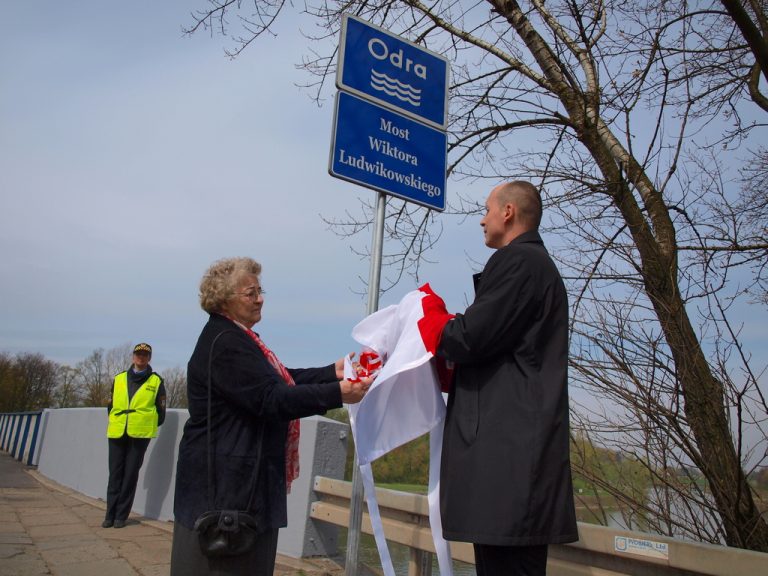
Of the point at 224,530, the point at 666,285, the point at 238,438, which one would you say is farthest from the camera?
the point at 666,285

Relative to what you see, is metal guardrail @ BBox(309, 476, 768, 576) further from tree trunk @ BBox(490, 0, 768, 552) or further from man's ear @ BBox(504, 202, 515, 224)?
man's ear @ BBox(504, 202, 515, 224)

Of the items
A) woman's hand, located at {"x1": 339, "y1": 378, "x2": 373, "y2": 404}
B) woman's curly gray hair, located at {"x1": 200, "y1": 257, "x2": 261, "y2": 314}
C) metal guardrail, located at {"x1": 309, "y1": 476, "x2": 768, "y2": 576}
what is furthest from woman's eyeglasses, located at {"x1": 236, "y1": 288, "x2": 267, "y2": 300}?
metal guardrail, located at {"x1": 309, "y1": 476, "x2": 768, "y2": 576}

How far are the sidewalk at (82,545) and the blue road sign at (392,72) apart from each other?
10.4 ft

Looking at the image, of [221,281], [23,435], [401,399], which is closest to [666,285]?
[401,399]

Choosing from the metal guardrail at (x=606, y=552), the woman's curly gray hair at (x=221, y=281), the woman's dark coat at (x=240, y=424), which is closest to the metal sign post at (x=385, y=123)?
the woman's dark coat at (x=240, y=424)

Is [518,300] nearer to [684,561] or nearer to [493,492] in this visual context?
[493,492]

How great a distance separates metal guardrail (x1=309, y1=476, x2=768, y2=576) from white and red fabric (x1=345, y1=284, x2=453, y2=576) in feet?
2.36

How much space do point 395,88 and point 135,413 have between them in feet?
17.5

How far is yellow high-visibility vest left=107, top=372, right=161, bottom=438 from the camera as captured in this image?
705 centimetres

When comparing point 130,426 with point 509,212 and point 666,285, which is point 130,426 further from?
point 509,212

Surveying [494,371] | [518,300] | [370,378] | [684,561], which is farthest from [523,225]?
[684,561]

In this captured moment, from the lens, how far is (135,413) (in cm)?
706

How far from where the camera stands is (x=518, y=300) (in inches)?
81.4

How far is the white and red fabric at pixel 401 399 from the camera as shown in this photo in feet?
7.78
